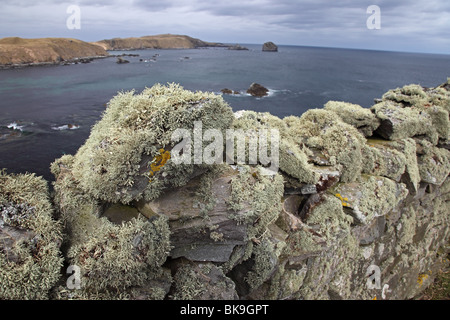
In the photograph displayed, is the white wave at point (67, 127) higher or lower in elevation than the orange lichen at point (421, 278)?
higher

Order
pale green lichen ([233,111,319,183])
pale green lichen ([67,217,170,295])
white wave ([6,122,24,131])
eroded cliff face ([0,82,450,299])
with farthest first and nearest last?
white wave ([6,122,24,131]), pale green lichen ([233,111,319,183]), eroded cliff face ([0,82,450,299]), pale green lichen ([67,217,170,295])

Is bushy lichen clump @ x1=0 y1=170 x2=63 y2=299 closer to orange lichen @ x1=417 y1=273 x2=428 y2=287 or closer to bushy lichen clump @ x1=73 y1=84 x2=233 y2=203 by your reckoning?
bushy lichen clump @ x1=73 y1=84 x2=233 y2=203

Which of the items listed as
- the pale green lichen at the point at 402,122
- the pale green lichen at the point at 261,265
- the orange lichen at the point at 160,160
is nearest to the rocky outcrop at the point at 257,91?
the pale green lichen at the point at 402,122

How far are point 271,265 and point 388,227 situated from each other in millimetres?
8955

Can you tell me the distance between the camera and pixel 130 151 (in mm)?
6609

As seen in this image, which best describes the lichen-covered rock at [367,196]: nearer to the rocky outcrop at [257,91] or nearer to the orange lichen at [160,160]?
the orange lichen at [160,160]

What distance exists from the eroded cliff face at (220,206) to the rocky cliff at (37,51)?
340 feet

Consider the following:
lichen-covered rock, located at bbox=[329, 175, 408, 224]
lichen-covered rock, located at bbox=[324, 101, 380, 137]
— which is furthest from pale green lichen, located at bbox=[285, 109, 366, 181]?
lichen-covered rock, located at bbox=[324, 101, 380, 137]

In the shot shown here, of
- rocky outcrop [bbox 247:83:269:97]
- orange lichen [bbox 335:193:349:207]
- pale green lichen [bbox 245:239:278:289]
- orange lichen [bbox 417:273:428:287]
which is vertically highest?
rocky outcrop [bbox 247:83:269:97]

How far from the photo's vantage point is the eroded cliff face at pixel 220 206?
661 cm

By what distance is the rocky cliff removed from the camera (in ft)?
286

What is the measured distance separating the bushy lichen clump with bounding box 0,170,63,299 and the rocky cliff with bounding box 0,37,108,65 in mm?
102981

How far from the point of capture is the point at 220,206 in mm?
7500

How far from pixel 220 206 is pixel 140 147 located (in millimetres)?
2760
